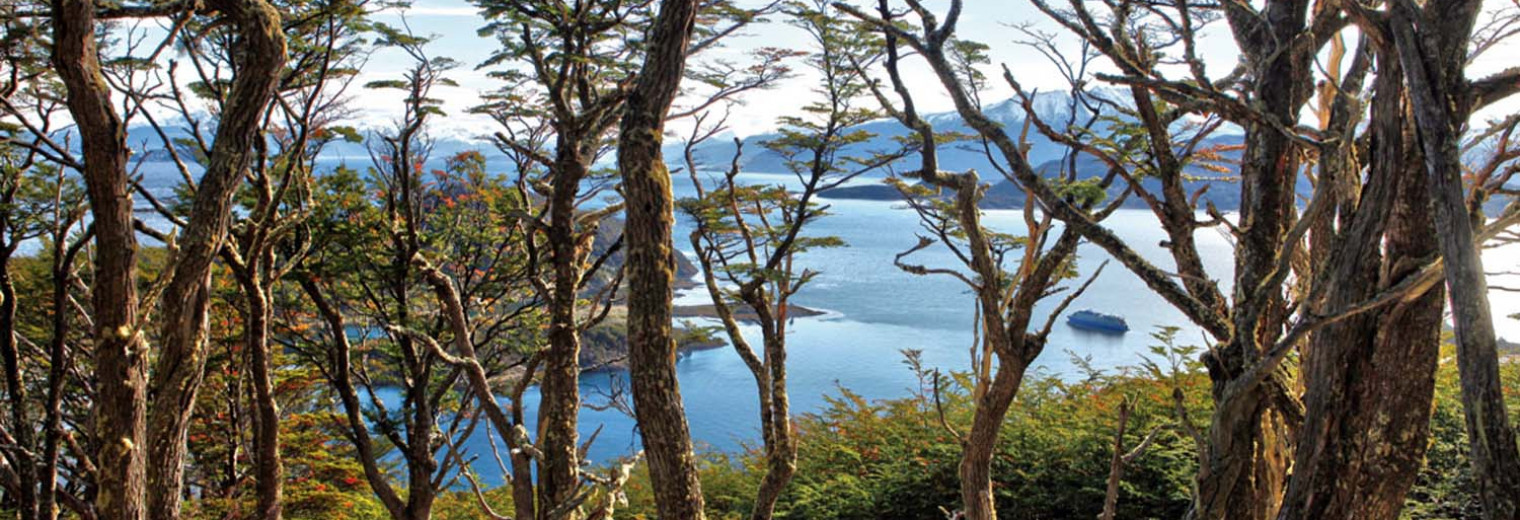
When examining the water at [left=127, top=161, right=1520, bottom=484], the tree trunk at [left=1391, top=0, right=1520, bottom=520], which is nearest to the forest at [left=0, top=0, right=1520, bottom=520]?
the tree trunk at [left=1391, top=0, right=1520, bottom=520]

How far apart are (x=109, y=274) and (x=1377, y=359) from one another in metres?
2.67

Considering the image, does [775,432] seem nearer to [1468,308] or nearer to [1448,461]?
[1448,461]

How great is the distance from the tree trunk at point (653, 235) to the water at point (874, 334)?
311 inches

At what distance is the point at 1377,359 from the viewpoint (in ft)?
3.88

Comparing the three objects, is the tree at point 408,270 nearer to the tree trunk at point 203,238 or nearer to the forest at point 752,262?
the forest at point 752,262

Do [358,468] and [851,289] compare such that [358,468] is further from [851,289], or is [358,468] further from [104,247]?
[851,289]

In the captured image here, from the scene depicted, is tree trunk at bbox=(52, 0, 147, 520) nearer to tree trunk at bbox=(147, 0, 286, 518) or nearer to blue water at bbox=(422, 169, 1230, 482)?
tree trunk at bbox=(147, 0, 286, 518)

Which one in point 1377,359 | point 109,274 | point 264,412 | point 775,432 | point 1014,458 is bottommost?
point 1014,458

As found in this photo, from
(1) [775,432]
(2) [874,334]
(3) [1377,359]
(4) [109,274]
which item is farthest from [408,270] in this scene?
(2) [874,334]

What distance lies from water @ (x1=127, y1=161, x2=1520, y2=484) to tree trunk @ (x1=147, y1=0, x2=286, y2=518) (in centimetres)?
786

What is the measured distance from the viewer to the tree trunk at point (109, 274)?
220 centimetres

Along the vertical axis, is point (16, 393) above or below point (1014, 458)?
above

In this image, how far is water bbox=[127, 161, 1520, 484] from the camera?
39.0 ft

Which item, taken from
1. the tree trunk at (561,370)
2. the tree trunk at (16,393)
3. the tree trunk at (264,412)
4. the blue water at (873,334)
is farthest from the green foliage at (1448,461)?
the tree trunk at (16,393)
